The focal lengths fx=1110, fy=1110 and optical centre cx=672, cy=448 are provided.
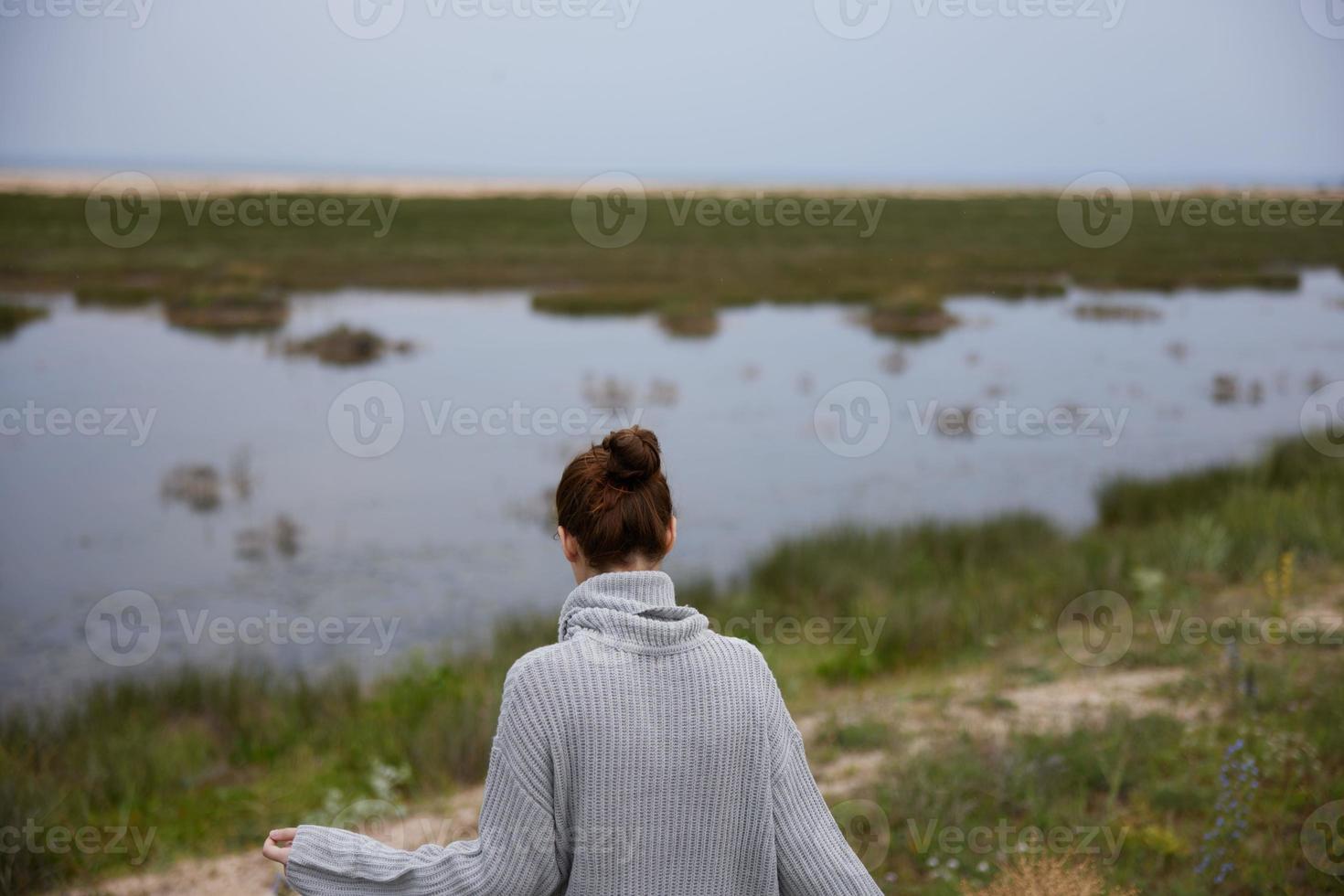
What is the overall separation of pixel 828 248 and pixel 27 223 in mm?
30650

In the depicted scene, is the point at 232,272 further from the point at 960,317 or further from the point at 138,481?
the point at 960,317

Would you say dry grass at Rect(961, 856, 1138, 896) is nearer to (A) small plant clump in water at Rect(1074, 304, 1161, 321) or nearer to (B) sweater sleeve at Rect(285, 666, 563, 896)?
(B) sweater sleeve at Rect(285, 666, 563, 896)

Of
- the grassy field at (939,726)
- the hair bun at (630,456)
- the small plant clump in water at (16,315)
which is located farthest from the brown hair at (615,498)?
the small plant clump in water at (16,315)

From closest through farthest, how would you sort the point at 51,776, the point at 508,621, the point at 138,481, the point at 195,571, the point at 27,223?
the point at 51,776, the point at 508,621, the point at 195,571, the point at 138,481, the point at 27,223

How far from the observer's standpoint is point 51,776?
6.12 meters

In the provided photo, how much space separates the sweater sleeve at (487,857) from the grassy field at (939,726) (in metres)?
2.43

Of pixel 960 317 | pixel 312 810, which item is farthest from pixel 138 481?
pixel 960 317

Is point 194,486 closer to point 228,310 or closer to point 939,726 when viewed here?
point 228,310

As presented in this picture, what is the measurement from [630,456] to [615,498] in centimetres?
8

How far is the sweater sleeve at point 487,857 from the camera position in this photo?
→ 1.88 metres

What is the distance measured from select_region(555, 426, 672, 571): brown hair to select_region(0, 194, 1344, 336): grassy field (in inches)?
1105

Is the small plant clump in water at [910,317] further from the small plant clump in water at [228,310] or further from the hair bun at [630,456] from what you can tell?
the hair bun at [630,456]

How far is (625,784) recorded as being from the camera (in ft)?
6.20

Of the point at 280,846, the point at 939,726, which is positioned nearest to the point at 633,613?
the point at 280,846
